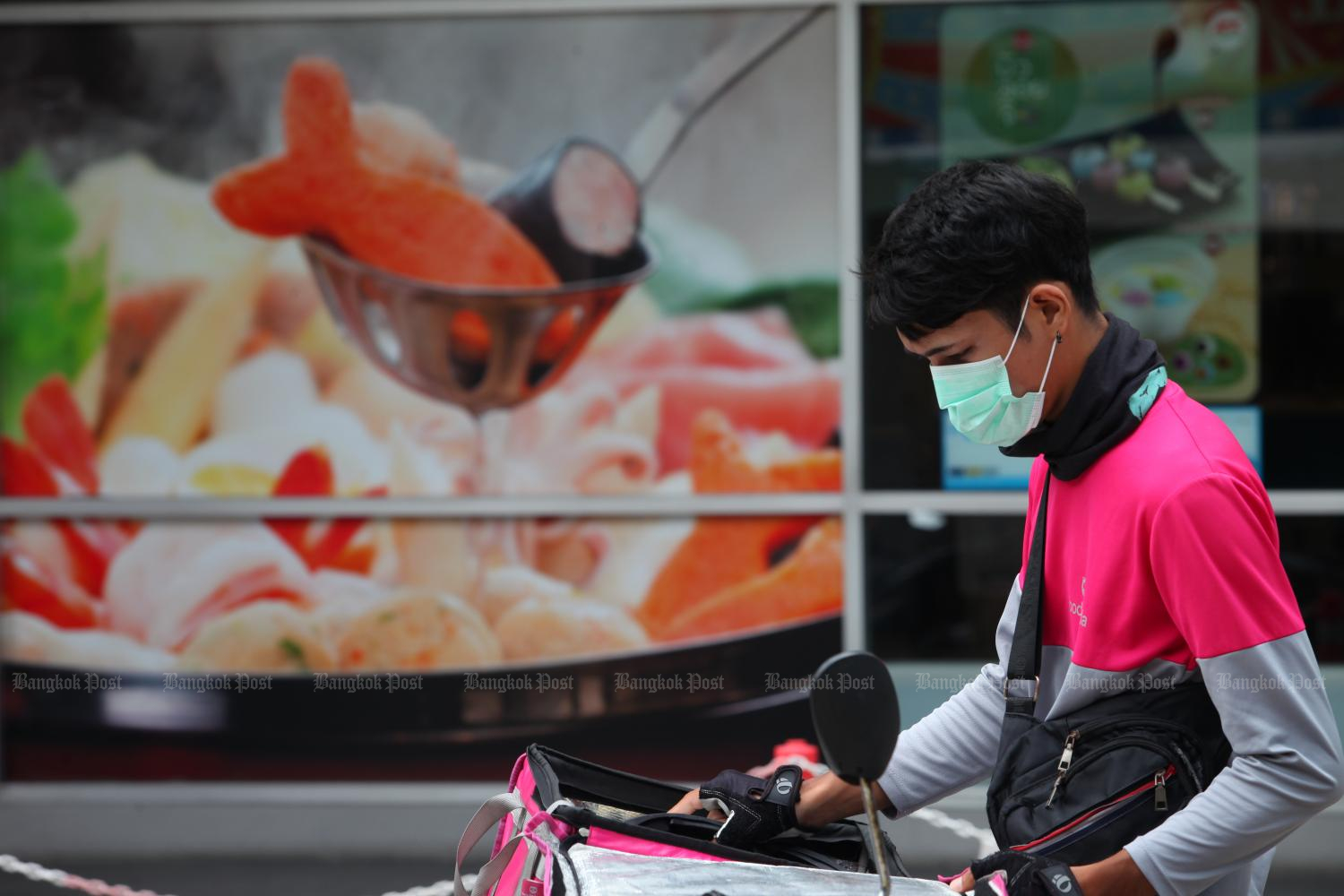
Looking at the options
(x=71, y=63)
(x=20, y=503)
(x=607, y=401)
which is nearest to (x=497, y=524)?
(x=607, y=401)

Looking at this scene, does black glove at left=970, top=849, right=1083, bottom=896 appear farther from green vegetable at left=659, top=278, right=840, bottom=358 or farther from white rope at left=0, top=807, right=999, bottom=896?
green vegetable at left=659, top=278, right=840, bottom=358

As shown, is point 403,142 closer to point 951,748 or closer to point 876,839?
point 951,748

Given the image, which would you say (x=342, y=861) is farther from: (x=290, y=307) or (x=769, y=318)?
(x=769, y=318)

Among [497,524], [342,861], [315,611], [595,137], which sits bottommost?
[342,861]

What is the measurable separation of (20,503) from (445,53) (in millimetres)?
2403

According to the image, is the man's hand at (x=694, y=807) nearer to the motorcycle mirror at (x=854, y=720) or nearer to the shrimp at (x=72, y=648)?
the motorcycle mirror at (x=854, y=720)

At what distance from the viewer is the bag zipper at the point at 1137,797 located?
159 cm

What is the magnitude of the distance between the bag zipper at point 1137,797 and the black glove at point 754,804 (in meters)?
0.35

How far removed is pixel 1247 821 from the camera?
1.50 meters

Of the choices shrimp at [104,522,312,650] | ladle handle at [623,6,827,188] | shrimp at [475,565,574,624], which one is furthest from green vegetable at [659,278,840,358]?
shrimp at [104,522,312,650]

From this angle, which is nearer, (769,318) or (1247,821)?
(1247,821)

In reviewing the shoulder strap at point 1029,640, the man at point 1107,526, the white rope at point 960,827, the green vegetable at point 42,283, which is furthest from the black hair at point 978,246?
the green vegetable at point 42,283

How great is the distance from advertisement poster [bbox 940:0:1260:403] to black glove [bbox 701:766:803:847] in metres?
3.31

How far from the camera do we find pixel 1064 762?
1657 mm
